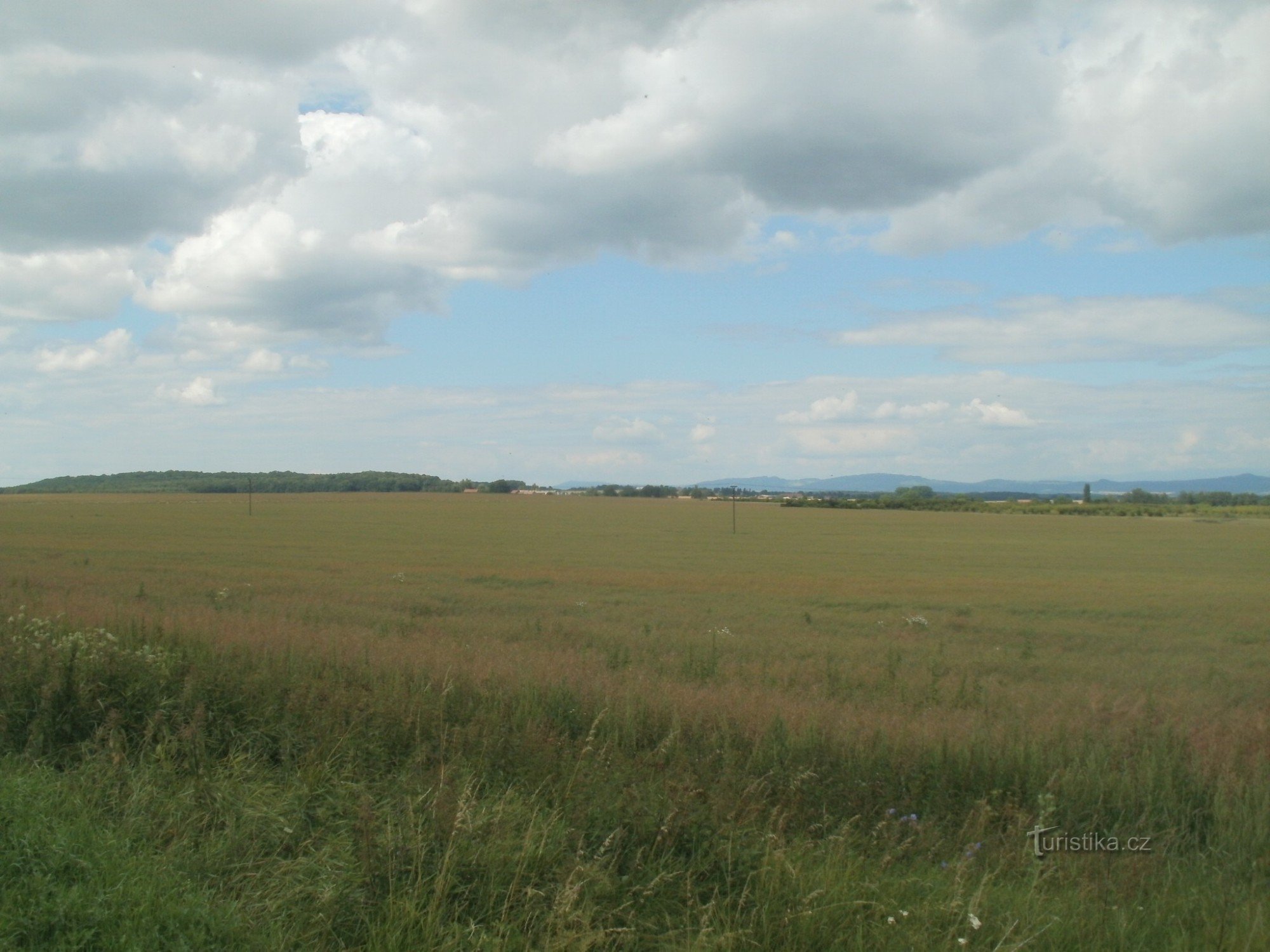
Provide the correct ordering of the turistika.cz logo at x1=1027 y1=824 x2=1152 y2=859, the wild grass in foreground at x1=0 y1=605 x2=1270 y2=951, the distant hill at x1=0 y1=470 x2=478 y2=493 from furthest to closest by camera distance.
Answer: the distant hill at x1=0 y1=470 x2=478 y2=493, the turistika.cz logo at x1=1027 y1=824 x2=1152 y2=859, the wild grass in foreground at x1=0 y1=605 x2=1270 y2=951

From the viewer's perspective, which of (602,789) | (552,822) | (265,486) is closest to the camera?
(552,822)

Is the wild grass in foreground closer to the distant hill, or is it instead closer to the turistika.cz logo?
the turistika.cz logo

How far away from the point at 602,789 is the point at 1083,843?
3.18 metres

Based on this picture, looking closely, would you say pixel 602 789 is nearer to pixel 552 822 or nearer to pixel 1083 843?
Answer: pixel 552 822

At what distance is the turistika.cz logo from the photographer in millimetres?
5531

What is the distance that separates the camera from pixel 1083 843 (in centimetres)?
568

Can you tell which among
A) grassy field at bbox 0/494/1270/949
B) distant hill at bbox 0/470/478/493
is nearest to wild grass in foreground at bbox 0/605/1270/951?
grassy field at bbox 0/494/1270/949

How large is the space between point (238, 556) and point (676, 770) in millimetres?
33938

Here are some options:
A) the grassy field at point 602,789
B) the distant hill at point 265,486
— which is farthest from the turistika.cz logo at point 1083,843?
the distant hill at point 265,486

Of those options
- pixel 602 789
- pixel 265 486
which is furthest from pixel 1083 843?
pixel 265 486

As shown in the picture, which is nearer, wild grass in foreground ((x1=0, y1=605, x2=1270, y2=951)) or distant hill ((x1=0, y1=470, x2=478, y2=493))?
wild grass in foreground ((x1=0, y1=605, x2=1270, y2=951))

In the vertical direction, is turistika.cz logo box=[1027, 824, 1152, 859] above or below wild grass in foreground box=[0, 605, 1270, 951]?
below

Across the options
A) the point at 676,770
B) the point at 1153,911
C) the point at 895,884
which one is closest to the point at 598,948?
the point at 895,884

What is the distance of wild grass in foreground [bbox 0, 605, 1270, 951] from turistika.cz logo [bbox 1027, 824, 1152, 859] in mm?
125
